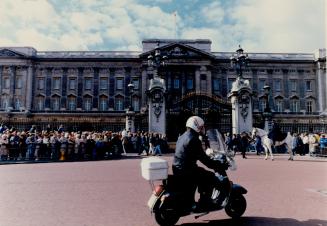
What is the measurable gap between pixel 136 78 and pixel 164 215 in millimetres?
54295

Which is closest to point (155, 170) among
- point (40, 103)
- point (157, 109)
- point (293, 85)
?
point (157, 109)

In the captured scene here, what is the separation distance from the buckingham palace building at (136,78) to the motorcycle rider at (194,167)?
164 ft

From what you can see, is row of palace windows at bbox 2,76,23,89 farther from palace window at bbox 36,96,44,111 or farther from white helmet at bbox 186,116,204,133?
white helmet at bbox 186,116,204,133

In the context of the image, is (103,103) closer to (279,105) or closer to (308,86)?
(279,105)

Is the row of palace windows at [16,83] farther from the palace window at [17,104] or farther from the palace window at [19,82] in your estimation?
the palace window at [17,104]

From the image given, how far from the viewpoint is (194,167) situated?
5402mm

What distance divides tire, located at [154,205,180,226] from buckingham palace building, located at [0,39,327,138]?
166 ft

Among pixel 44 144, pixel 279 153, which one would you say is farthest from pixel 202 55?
→ pixel 44 144

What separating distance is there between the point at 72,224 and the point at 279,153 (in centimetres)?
2294

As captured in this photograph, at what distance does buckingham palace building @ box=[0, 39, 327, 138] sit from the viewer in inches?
2226

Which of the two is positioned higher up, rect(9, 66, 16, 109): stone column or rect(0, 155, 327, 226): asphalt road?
rect(9, 66, 16, 109): stone column

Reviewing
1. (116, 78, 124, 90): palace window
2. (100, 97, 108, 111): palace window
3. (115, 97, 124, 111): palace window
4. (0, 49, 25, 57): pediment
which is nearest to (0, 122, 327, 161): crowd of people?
(115, 97, 124, 111): palace window

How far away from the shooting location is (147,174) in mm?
5188

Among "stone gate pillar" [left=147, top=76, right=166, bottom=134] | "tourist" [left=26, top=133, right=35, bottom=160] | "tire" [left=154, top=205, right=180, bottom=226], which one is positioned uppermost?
"stone gate pillar" [left=147, top=76, right=166, bottom=134]
